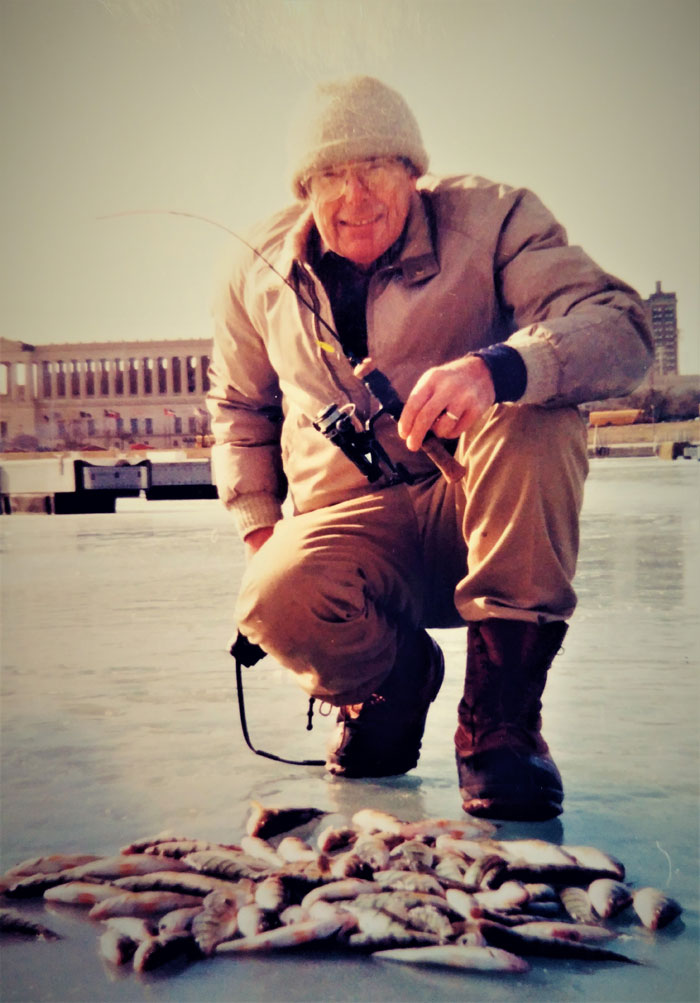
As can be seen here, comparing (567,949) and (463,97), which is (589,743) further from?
(463,97)

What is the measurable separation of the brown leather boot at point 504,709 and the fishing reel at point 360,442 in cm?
27

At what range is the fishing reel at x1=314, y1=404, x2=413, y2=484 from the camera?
1386 millimetres

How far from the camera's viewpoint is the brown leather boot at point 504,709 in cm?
127

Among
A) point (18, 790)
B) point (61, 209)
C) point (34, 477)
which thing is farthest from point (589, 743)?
point (34, 477)

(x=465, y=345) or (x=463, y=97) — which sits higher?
(x=463, y=97)

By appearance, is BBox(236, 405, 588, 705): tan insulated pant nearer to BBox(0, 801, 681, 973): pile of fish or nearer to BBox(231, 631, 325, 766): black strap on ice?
BBox(231, 631, 325, 766): black strap on ice

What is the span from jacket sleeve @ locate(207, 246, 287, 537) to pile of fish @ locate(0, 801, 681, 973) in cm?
63

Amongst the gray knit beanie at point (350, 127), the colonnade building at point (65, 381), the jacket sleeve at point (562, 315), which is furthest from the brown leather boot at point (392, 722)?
the colonnade building at point (65, 381)

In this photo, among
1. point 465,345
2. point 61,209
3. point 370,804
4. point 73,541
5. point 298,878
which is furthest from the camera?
point 73,541

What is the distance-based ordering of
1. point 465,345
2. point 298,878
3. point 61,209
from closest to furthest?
point 298,878, point 465,345, point 61,209

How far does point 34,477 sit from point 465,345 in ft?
45.8

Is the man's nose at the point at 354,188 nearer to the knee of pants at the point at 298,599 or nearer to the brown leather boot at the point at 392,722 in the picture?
the knee of pants at the point at 298,599

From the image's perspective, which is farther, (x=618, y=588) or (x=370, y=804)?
(x=618, y=588)

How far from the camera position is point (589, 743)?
1470 millimetres
